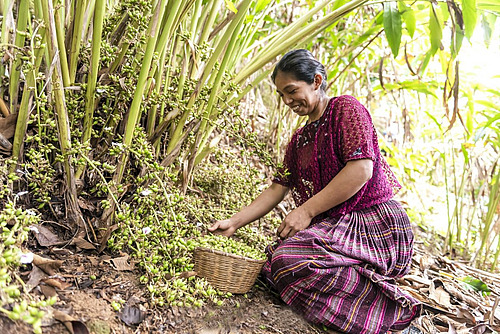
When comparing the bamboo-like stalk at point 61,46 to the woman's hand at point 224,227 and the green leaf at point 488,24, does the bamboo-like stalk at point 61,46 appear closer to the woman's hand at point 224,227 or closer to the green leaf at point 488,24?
the woman's hand at point 224,227

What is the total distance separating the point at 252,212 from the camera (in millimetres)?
1612

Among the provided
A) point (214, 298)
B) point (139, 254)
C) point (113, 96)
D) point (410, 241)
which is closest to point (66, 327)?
point (139, 254)

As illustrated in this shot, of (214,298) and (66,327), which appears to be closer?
(66,327)

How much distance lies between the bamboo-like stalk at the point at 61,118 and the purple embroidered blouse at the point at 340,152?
69cm

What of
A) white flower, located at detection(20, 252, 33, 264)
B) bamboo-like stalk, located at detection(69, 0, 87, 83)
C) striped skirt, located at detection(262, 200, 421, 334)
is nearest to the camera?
white flower, located at detection(20, 252, 33, 264)

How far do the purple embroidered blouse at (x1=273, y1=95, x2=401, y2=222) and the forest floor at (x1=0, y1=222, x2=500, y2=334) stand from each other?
1.43 ft

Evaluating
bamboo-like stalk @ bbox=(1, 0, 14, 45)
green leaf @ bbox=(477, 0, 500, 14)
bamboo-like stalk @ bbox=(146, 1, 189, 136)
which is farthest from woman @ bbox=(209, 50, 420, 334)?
bamboo-like stalk @ bbox=(1, 0, 14, 45)

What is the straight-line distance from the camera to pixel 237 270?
49.6 inches

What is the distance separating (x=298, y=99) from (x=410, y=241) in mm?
678

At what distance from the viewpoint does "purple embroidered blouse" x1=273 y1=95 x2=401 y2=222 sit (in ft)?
4.74

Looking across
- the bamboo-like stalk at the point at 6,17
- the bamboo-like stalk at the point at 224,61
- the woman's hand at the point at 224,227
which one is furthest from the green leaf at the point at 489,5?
the bamboo-like stalk at the point at 6,17

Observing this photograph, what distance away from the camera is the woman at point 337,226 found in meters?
1.38

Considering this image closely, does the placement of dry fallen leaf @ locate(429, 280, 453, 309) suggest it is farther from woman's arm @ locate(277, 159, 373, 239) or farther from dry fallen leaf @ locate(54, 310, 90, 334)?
dry fallen leaf @ locate(54, 310, 90, 334)

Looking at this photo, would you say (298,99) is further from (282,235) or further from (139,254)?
(139,254)
